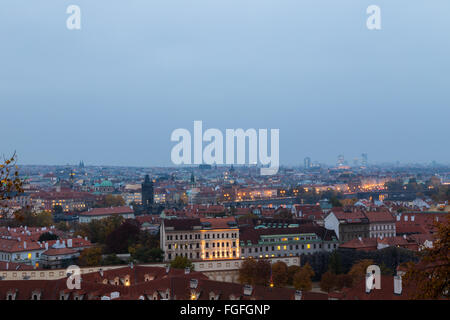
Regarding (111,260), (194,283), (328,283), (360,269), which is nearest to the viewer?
(194,283)

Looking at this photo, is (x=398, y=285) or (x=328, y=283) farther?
(x=328, y=283)

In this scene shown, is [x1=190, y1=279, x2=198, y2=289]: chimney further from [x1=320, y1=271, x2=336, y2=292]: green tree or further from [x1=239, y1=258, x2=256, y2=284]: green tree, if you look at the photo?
[x1=239, y1=258, x2=256, y2=284]: green tree

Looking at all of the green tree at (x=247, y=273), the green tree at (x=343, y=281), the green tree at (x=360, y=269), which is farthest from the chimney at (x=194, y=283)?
the green tree at (x=247, y=273)

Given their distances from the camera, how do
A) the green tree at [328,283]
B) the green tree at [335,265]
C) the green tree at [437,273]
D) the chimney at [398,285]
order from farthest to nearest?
1. the green tree at [335,265]
2. the green tree at [328,283]
3. the chimney at [398,285]
4. the green tree at [437,273]

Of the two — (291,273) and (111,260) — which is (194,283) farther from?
(111,260)

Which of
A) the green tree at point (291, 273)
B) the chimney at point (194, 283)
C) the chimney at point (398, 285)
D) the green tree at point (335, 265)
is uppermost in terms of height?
the chimney at point (398, 285)

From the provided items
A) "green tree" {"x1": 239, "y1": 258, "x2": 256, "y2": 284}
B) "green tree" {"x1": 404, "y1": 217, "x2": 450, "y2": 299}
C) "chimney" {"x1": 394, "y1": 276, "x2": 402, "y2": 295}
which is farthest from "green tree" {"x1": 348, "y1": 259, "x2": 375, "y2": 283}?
"green tree" {"x1": 404, "y1": 217, "x2": 450, "y2": 299}

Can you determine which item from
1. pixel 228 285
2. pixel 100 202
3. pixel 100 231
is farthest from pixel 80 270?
pixel 100 202

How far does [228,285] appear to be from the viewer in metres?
25.2

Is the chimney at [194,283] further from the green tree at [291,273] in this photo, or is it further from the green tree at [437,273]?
the green tree at [437,273]

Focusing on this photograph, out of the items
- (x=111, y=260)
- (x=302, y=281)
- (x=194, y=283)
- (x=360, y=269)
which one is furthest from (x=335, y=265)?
(x=194, y=283)

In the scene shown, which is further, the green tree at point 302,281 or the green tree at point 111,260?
the green tree at point 111,260
